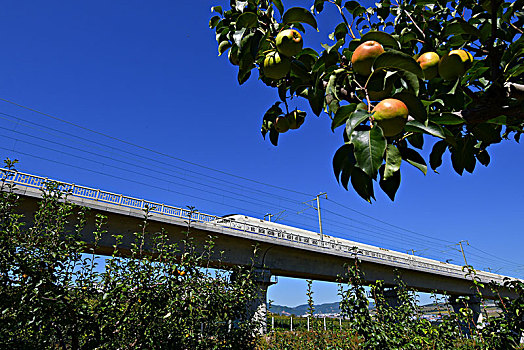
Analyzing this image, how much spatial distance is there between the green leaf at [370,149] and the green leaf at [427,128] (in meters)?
0.20

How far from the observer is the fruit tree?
1.13 m

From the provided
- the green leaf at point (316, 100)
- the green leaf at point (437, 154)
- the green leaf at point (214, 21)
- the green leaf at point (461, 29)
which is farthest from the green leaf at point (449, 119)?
the green leaf at point (214, 21)

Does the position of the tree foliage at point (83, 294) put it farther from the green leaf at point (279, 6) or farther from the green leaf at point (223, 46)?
the green leaf at point (279, 6)

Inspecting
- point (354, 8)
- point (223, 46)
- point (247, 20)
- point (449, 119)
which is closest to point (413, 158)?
point (449, 119)

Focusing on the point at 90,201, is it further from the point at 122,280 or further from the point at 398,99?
the point at 398,99

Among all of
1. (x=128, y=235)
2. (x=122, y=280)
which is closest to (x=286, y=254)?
(x=128, y=235)

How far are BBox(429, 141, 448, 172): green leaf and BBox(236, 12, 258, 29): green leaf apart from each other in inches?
62.2

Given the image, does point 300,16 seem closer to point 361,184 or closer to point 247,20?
point 247,20

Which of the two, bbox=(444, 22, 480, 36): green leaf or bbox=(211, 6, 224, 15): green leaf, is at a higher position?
bbox=(211, 6, 224, 15): green leaf

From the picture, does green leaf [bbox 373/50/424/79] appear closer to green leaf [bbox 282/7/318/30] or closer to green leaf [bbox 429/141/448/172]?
green leaf [bbox 282/7/318/30]

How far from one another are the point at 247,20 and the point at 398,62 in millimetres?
799

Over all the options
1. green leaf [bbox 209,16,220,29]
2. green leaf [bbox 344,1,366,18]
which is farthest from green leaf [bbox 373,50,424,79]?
green leaf [bbox 209,16,220,29]

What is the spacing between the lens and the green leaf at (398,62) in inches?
44.1

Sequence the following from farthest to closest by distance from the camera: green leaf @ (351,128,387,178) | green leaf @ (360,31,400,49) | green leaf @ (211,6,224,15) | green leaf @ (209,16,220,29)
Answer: green leaf @ (209,16,220,29), green leaf @ (211,6,224,15), green leaf @ (360,31,400,49), green leaf @ (351,128,387,178)
